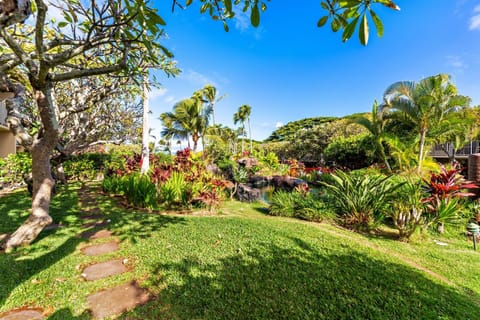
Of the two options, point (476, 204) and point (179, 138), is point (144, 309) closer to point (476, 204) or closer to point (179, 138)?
point (476, 204)

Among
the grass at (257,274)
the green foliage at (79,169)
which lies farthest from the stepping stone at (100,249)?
the green foliage at (79,169)

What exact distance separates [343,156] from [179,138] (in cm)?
2146

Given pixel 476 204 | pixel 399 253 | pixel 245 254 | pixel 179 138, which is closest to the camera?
pixel 245 254

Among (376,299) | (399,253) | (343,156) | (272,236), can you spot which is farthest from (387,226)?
(343,156)

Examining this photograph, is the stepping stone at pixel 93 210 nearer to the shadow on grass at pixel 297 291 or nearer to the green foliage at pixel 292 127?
the shadow on grass at pixel 297 291

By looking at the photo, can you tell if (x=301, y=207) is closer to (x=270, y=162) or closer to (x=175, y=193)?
(x=175, y=193)

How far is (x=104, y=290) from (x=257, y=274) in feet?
5.81

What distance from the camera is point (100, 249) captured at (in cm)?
322

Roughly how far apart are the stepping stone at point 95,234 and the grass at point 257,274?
157 millimetres

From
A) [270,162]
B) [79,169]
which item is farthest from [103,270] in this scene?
[270,162]

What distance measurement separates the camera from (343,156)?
15602mm

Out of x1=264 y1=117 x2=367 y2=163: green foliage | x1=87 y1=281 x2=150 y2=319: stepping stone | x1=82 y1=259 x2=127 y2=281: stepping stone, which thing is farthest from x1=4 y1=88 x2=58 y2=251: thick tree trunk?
x1=264 y1=117 x2=367 y2=163: green foliage

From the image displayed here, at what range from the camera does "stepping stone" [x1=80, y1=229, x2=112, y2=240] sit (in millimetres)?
3648

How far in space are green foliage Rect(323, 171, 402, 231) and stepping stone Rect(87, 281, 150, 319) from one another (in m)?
4.52
